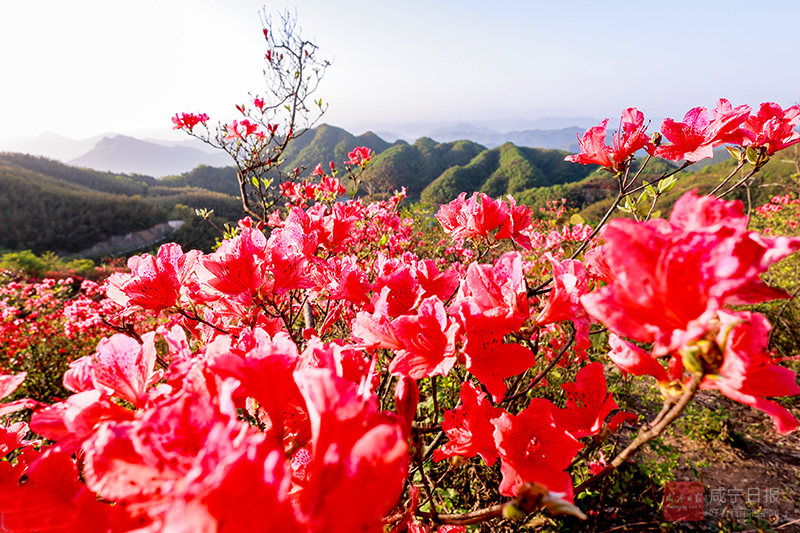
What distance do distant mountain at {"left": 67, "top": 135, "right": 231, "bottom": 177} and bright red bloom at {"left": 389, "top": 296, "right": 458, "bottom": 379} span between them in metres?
133

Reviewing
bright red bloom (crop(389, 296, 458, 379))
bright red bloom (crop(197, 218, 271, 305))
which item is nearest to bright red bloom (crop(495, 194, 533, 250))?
bright red bloom (crop(389, 296, 458, 379))

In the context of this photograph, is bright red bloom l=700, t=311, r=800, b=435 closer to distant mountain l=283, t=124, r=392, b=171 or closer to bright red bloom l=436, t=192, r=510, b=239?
bright red bloom l=436, t=192, r=510, b=239

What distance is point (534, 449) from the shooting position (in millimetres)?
892

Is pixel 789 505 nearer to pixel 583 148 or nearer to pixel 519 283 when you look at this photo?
pixel 583 148

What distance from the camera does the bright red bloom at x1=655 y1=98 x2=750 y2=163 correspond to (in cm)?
131

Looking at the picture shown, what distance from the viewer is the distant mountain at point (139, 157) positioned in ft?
390

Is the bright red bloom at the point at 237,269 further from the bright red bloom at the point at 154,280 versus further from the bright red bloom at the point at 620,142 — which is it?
the bright red bloom at the point at 620,142

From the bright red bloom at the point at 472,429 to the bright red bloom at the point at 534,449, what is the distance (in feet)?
0.18

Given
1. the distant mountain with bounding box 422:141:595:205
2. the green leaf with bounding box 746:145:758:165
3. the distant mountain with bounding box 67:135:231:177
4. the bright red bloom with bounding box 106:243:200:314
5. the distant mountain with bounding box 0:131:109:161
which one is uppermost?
the distant mountain with bounding box 0:131:109:161

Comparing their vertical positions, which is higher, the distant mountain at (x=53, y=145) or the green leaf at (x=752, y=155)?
the distant mountain at (x=53, y=145)

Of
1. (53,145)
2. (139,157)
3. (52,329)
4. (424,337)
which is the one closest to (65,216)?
(52,329)

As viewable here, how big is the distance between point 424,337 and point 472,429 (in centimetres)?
31

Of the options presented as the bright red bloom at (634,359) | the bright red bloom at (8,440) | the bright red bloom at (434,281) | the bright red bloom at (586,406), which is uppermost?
the bright red bloom at (434,281)

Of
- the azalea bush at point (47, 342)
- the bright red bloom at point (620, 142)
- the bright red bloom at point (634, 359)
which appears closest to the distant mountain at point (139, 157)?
the azalea bush at point (47, 342)
